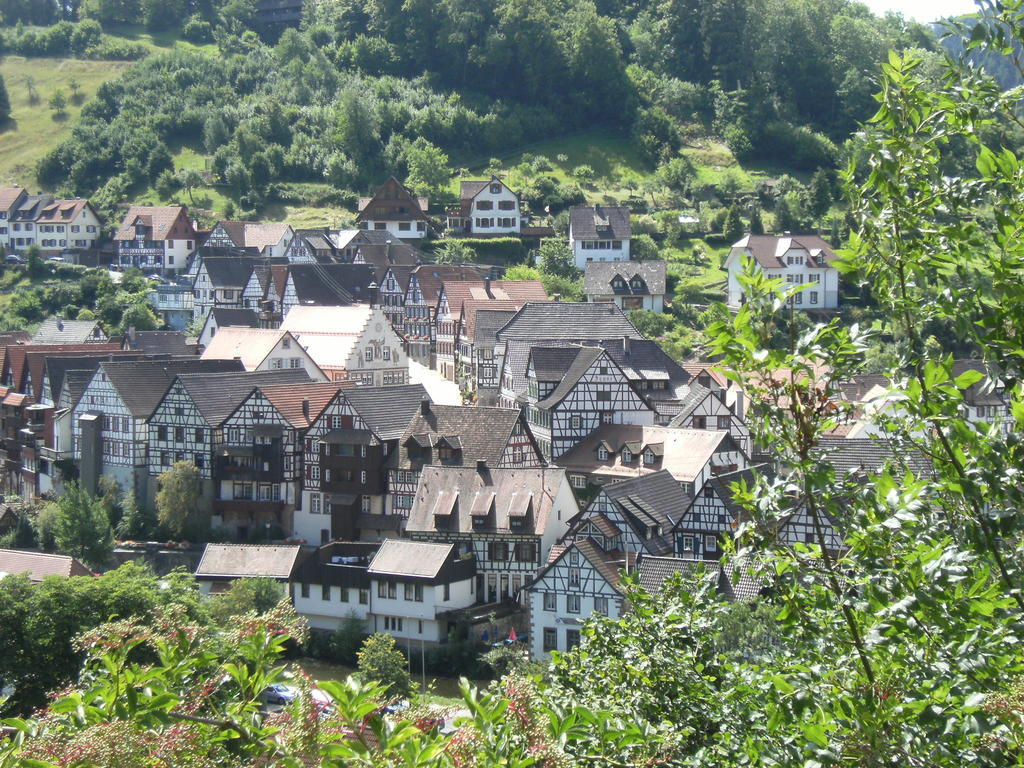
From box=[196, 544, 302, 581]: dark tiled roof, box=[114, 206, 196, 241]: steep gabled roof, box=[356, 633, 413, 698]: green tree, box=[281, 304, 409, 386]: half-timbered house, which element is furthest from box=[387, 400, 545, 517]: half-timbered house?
box=[114, 206, 196, 241]: steep gabled roof

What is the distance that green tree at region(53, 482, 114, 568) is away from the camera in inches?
1459

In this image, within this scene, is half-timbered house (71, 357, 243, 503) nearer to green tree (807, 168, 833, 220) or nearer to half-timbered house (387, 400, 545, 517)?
half-timbered house (387, 400, 545, 517)

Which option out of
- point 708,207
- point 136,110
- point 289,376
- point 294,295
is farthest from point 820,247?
point 136,110

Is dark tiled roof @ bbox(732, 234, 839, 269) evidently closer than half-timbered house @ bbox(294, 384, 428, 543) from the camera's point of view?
No

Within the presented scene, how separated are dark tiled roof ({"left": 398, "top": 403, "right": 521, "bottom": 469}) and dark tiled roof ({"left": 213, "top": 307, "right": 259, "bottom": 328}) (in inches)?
821

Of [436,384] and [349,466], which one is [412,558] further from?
[436,384]

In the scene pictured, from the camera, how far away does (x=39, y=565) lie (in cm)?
→ 3297

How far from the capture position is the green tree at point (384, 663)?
28906mm

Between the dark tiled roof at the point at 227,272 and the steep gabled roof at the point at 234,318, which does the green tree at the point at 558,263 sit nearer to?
the dark tiled roof at the point at 227,272

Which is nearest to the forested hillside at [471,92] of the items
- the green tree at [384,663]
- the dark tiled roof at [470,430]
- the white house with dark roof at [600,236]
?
the white house with dark roof at [600,236]

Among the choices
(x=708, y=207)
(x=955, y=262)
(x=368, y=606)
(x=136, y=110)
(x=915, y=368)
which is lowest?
(x=368, y=606)

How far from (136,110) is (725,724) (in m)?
91.2

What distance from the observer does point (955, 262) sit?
23.9 feet

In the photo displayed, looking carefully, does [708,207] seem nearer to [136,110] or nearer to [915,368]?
[136,110]
